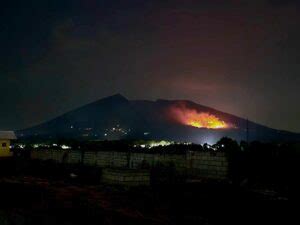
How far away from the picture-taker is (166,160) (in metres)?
21.4

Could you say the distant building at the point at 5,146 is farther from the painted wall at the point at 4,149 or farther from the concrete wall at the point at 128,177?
the concrete wall at the point at 128,177

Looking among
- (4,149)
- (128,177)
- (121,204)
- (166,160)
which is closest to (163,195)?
(121,204)

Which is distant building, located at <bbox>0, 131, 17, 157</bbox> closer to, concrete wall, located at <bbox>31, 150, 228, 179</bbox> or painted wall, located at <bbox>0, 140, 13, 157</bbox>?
painted wall, located at <bbox>0, 140, 13, 157</bbox>

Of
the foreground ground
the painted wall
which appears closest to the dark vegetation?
the foreground ground

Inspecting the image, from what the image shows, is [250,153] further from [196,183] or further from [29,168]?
[29,168]

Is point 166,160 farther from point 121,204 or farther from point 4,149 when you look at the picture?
point 4,149

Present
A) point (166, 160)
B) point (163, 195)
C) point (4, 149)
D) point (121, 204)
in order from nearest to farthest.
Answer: point (121, 204)
point (163, 195)
point (166, 160)
point (4, 149)

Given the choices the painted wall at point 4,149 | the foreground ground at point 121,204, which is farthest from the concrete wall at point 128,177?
the painted wall at point 4,149

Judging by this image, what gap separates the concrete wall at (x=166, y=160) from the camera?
724 inches

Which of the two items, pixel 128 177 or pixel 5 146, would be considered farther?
pixel 5 146

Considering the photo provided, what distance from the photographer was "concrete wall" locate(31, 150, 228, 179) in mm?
18391

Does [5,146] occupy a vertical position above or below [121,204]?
above

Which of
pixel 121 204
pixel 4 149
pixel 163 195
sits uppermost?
pixel 4 149

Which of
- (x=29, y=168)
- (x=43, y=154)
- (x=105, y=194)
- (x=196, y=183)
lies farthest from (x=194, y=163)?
(x=43, y=154)
